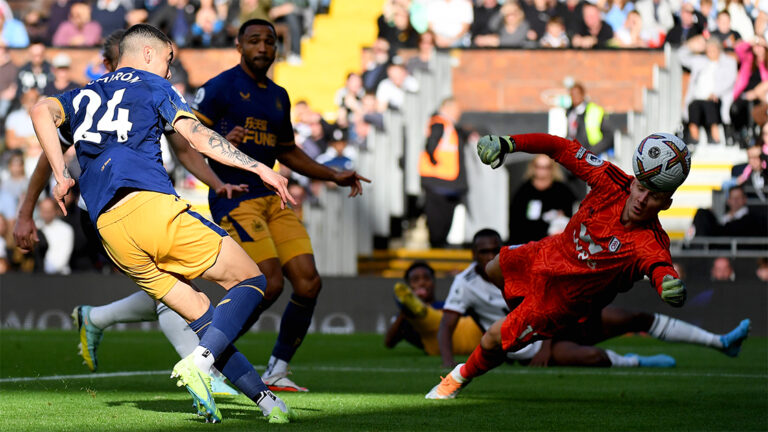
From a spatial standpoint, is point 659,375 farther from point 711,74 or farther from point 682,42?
point 682,42

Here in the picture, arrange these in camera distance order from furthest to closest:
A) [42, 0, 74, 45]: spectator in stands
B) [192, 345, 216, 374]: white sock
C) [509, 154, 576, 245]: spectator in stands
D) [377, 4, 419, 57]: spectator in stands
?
[42, 0, 74, 45]: spectator in stands
[377, 4, 419, 57]: spectator in stands
[509, 154, 576, 245]: spectator in stands
[192, 345, 216, 374]: white sock

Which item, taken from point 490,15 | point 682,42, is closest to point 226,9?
point 490,15

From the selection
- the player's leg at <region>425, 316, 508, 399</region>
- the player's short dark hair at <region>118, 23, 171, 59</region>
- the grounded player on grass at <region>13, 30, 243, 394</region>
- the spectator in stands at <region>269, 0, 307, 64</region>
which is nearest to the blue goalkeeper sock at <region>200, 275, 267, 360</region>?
the grounded player on grass at <region>13, 30, 243, 394</region>

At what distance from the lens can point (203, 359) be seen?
19.7 feet

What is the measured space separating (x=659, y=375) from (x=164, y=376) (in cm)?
391

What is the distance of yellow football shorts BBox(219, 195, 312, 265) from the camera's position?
839 cm

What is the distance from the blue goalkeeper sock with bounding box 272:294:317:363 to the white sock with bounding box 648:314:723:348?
11.2 ft

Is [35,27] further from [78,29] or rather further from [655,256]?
[655,256]

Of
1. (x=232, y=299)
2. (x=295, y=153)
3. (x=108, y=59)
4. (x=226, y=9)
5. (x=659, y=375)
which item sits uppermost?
(x=226, y=9)

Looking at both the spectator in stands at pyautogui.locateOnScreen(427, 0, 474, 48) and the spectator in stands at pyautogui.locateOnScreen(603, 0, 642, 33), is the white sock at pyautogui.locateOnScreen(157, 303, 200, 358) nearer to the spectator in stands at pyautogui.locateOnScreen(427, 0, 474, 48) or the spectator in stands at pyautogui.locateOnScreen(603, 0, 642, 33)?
the spectator in stands at pyautogui.locateOnScreen(427, 0, 474, 48)

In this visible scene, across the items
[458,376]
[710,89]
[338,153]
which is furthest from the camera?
[710,89]

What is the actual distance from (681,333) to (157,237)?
19.4ft

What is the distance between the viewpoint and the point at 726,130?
65.8 ft

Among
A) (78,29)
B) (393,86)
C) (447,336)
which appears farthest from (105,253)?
(78,29)
